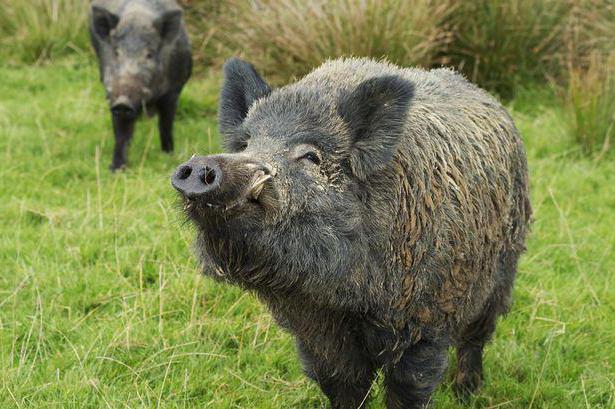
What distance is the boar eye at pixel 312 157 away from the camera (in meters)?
2.74

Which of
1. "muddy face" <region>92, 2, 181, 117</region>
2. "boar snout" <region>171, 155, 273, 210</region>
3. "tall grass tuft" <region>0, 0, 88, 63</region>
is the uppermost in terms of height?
"boar snout" <region>171, 155, 273, 210</region>

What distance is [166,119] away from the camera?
299 inches

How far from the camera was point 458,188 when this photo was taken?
318 centimetres

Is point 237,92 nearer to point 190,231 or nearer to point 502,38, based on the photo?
point 190,231

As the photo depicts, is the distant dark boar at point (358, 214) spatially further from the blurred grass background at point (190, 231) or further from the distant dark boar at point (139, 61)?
the distant dark boar at point (139, 61)

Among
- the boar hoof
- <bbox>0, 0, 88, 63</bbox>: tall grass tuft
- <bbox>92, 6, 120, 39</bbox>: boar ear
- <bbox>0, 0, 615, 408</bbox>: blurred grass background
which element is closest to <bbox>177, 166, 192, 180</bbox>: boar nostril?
<bbox>0, 0, 615, 408</bbox>: blurred grass background

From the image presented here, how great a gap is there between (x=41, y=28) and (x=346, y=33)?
4.99 meters

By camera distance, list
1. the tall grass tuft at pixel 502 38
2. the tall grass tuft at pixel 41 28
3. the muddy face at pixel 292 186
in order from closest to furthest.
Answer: the muddy face at pixel 292 186 → the tall grass tuft at pixel 502 38 → the tall grass tuft at pixel 41 28

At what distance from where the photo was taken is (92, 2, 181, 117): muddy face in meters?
7.02

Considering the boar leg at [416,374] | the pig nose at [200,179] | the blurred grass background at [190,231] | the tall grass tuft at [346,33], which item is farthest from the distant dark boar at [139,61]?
the pig nose at [200,179]

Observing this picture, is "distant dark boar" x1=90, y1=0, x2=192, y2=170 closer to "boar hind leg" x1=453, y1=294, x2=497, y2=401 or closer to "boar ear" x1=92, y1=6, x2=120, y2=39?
"boar ear" x1=92, y1=6, x2=120, y2=39

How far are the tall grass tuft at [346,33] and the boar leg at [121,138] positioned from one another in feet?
6.17

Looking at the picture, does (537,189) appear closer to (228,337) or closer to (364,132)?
(228,337)

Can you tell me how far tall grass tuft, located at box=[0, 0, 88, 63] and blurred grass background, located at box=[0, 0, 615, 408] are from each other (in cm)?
31
